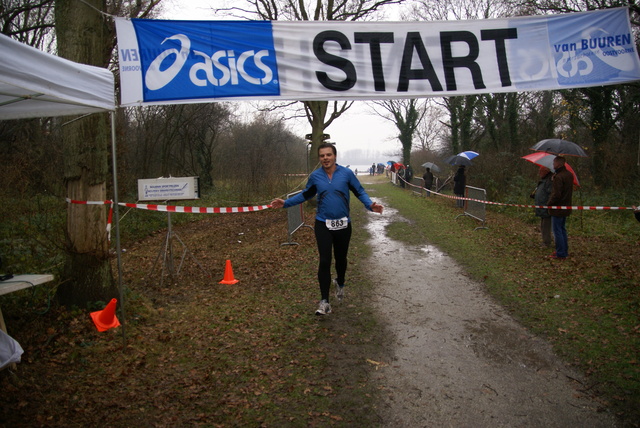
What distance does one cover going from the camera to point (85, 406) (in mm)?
3480

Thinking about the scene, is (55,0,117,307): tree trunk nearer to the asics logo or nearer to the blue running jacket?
the asics logo

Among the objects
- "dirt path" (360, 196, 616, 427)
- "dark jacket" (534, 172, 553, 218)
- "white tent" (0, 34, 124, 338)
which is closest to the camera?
"white tent" (0, 34, 124, 338)

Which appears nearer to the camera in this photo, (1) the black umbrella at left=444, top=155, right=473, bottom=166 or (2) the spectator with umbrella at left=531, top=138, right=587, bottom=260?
(2) the spectator with umbrella at left=531, top=138, right=587, bottom=260

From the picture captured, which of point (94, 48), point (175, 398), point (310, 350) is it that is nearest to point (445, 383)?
point (310, 350)

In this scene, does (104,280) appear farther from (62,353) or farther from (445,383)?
(445,383)

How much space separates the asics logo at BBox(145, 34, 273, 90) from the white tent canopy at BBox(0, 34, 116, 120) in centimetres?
47

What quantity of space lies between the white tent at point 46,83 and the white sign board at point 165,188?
294cm

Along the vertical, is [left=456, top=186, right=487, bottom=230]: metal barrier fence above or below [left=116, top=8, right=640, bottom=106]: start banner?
below

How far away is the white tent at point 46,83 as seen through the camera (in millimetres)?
3014

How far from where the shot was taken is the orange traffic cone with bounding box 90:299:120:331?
489 cm

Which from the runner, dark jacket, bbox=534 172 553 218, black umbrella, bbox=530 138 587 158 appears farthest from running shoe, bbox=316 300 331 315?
dark jacket, bbox=534 172 553 218

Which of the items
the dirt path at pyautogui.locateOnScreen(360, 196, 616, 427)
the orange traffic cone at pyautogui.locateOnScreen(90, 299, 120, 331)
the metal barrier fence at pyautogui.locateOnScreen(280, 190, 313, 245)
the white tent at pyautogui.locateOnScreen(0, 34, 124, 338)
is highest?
the white tent at pyautogui.locateOnScreen(0, 34, 124, 338)

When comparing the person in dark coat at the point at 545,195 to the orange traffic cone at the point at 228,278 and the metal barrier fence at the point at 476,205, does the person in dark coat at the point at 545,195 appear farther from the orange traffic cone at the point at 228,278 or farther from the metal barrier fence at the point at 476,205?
the orange traffic cone at the point at 228,278

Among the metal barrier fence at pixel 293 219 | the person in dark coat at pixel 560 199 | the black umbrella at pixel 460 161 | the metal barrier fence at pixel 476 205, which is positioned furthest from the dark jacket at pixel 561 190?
the black umbrella at pixel 460 161
